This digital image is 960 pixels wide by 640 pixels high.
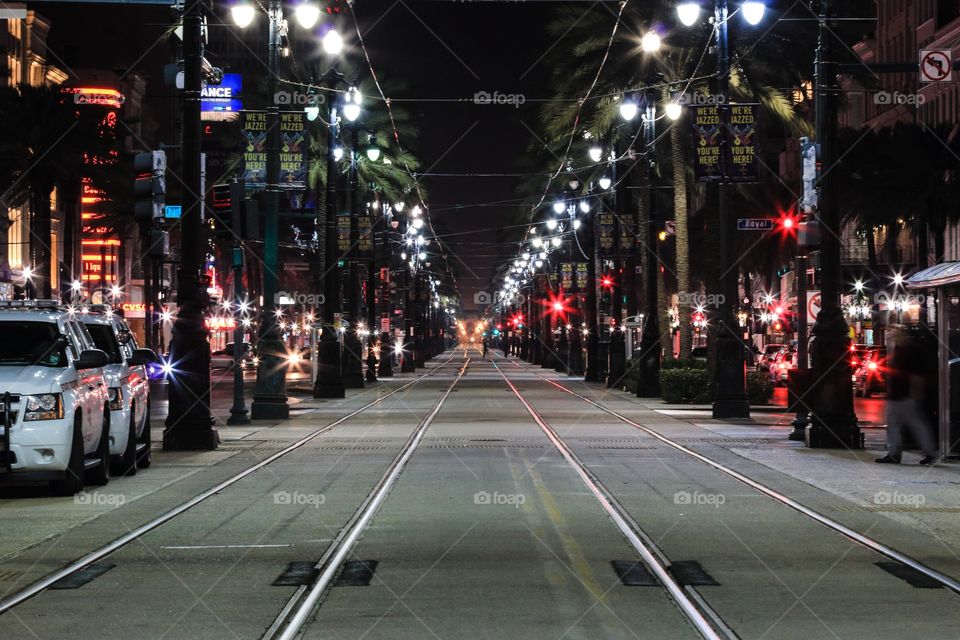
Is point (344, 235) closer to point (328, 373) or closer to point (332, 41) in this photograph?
point (328, 373)

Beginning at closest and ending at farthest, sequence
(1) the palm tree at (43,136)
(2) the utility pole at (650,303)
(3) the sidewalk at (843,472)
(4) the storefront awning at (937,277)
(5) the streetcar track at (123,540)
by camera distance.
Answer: (5) the streetcar track at (123,540) → (3) the sidewalk at (843,472) → (4) the storefront awning at (937,277) → (2) the utility pole at (650,303) → (1) the palm tree at (43,136)

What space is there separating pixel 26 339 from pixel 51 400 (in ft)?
6.75

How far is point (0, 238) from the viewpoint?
87.1 m

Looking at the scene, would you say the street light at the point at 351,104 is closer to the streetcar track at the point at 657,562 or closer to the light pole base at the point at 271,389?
the light pole base at the point at 271,389

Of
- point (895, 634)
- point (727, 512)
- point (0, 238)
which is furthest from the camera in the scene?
point (0, 238)

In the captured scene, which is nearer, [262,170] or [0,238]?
[262,170]

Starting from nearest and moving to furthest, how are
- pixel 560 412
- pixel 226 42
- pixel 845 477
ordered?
1. pixel 845 477
2. pixel 560 412
3. pixel 226 42

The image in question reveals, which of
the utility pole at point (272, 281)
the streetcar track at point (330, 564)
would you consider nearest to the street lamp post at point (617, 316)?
Answer: the utility pole at point (272, 281)

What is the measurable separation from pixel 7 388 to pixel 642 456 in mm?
10389


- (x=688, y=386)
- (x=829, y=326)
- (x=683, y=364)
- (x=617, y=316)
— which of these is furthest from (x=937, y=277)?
(x=617, y=316)

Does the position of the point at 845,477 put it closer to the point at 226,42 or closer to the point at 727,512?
the point at 727,512

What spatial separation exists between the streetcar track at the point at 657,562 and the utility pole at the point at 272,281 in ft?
47.0

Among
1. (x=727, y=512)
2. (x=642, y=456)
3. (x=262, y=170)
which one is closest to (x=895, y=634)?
(x=727, y=512)

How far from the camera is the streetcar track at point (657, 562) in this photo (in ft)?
30.5
